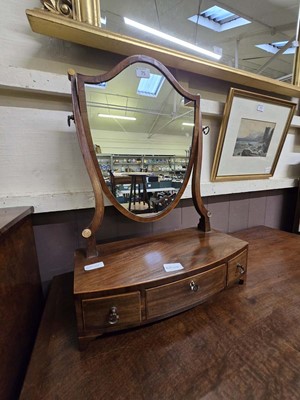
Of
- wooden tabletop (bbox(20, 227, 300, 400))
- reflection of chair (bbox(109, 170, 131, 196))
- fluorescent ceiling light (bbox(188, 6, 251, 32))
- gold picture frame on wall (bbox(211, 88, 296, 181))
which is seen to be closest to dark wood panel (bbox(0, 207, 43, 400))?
wooden tabletop (bbox(20, 227, 300, 400))

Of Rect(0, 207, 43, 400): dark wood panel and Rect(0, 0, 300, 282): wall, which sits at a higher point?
Rect(0, 0, 300, 282): wall

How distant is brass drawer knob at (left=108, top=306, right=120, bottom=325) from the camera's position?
1.55 feet

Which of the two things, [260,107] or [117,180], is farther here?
[260,107]

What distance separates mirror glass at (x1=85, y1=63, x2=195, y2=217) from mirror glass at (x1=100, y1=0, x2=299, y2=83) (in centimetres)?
28

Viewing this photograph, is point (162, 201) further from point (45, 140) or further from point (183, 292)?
point (45, 140)

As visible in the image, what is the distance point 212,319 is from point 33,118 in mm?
941

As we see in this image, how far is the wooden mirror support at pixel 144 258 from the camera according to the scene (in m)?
0.48

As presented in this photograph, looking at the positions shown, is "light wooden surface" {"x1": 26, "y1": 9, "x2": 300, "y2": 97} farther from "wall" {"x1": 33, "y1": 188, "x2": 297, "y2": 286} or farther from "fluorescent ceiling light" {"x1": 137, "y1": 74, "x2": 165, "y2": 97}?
"wall" {"x1": 33, "y1": 188, "x2": 297, "y2": 286}

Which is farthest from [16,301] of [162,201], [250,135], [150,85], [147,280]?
[250,135]

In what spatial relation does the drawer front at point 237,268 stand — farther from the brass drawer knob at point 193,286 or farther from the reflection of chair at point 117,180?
the reflection of chair at point 117,180

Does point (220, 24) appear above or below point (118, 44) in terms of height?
above

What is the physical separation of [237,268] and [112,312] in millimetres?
465

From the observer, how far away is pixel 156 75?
73 centimetres

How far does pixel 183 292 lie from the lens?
0.55 m
